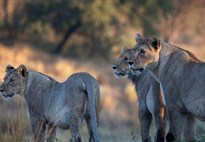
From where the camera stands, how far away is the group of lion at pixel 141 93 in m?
7.95

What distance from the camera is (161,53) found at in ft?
27.4

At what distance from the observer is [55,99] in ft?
29.8

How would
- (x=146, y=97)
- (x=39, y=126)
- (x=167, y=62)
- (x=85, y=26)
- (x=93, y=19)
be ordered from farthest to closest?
(x=85, y=26)
(x=93, y=19)
(x=146, y=97)
(x=39, y=126)
(x=167, y=62)

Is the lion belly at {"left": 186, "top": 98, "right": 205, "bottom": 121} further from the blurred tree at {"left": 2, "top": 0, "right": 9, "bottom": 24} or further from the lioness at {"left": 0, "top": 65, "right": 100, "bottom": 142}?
the blurred tree at {"left": 2, "top": 0, "right": 9, "bottom": 24}

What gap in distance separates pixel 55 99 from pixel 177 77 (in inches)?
73.8

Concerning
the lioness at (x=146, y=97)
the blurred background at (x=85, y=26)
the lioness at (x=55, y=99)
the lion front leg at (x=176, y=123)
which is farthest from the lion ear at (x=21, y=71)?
the blurred background at (x=85, y=26)

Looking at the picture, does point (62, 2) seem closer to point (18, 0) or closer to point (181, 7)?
point (18, 0)

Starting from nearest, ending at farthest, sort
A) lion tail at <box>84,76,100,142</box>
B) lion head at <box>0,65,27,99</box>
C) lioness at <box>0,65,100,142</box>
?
lion tail at <box>84,76,100,142</box> < lioness at <box>0,65,100,142</box> < lion head at <box>0,65,27,99</box>

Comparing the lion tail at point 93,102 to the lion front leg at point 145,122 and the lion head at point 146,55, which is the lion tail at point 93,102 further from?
the lion front leg at point 145,122

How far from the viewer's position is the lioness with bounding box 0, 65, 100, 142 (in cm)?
870

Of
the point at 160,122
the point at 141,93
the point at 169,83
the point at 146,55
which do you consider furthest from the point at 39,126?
the point at 169,83

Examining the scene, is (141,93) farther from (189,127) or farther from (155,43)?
(155,43)

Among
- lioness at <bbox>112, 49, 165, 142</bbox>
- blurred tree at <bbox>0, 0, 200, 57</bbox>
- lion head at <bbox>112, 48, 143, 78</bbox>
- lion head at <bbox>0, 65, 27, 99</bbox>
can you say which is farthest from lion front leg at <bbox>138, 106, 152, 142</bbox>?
blurred tree at <bbox>0, 0, 200, 57</bbox>

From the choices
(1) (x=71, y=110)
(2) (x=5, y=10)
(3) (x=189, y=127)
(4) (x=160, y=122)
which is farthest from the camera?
(2) (x=5, y=10)
